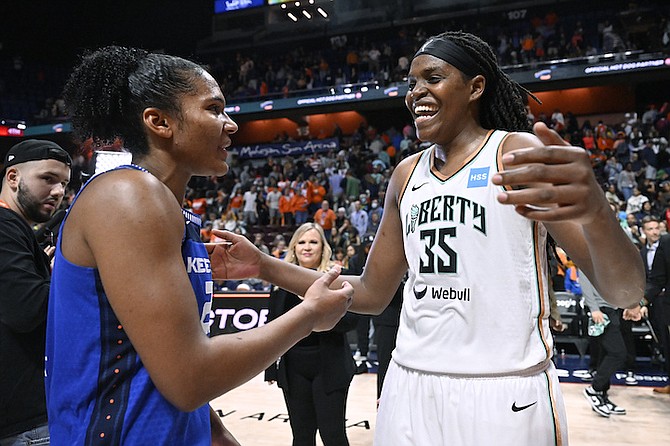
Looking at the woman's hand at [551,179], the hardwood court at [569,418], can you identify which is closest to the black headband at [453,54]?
the woman's hand at [551,179]

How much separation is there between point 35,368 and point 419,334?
1.53 m

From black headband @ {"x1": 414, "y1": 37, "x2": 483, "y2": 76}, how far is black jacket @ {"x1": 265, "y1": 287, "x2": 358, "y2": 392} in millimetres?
2241

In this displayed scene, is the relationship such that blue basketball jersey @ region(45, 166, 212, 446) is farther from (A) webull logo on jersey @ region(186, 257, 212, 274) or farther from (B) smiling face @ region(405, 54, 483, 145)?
(B) smiling face @ region(405, 54, 483, 145)

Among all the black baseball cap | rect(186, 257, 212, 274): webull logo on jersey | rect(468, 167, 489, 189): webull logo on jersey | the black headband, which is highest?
the black headband

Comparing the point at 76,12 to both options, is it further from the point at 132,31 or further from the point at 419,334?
the point at 419,334

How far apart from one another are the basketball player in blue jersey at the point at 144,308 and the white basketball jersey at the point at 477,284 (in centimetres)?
48

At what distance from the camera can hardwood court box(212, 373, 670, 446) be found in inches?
191

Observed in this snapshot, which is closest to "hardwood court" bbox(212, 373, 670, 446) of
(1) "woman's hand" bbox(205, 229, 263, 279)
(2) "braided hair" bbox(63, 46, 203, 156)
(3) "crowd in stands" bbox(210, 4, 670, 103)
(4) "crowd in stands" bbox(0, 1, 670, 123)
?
(1) "woman's hand" bbox(205, 229, 263, 279)

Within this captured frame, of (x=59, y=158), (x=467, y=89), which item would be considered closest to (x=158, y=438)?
(x=467, y=89)

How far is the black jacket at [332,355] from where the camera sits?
3.86 metres

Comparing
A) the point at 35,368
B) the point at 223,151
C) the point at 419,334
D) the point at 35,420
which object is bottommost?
the point at 35,420

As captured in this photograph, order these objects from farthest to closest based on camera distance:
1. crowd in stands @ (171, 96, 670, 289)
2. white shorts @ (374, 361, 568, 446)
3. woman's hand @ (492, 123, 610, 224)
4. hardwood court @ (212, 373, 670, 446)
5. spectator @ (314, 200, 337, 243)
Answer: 1. spectator @ (314, 200, 337, 243)
2. crowd in stands @ (171, 96, 670, 289)
3. hardwood court @ (212, 373, 670, 446)
4. white shorts @ (374, 361, 568, 446)
5. woman's hand @ (492, 123, 610, 224)

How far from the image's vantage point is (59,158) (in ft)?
9.12

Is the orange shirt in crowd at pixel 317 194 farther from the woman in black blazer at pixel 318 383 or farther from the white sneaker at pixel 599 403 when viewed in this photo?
the woman in black blazer at pixel 318 383
